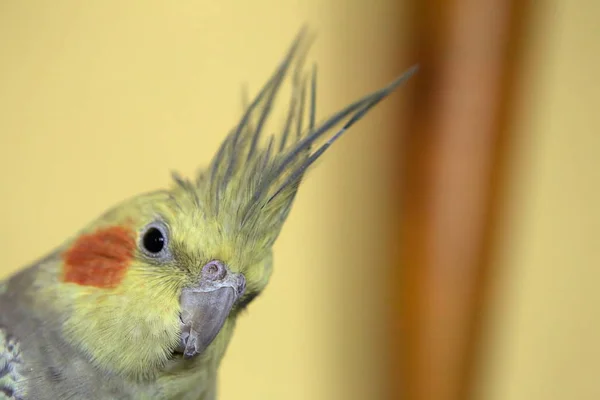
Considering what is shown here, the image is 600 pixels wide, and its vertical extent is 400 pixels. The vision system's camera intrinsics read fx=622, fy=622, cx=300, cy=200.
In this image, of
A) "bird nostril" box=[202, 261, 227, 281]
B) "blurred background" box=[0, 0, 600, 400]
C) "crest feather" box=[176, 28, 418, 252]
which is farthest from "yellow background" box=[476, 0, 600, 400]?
"bird nostril" box=[202, 261, 227, 281]

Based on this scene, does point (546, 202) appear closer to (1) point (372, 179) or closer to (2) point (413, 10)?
(1) point (372, 179)

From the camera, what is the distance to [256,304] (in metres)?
1.70

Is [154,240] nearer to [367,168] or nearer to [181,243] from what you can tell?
[181,243]

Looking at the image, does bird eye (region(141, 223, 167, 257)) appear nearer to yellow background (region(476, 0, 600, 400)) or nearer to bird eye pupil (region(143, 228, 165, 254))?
bird eye pupil (region(143, 228, 165, 254))

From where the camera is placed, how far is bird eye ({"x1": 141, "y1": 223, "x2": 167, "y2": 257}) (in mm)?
757

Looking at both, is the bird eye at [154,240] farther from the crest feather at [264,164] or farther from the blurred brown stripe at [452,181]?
the blurred brown stripe at [452,181]

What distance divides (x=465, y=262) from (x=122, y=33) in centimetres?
100

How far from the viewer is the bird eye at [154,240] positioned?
2.48ft

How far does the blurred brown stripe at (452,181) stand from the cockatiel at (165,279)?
23.9 inches

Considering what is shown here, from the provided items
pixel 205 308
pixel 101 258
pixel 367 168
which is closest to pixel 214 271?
pixel 205 308

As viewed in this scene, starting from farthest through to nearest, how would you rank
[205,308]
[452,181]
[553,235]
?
[553,235] → [452,181] → [205,308]

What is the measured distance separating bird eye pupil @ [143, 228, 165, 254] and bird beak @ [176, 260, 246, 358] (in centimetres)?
6

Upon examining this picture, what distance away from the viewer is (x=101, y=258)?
2.55ft

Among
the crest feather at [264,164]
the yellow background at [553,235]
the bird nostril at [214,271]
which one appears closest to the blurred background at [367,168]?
the yellow background at [553,235]
